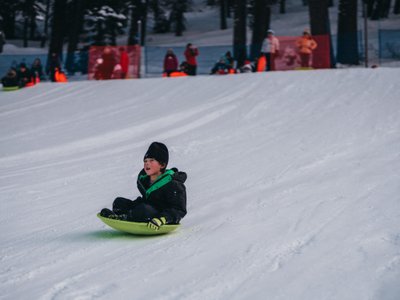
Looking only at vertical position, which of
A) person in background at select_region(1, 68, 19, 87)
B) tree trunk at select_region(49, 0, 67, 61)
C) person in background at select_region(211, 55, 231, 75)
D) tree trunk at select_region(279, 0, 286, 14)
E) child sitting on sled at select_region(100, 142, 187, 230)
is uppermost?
tree trunk at select_region(279, 0, 286, 14)

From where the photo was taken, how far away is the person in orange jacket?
20984 mm

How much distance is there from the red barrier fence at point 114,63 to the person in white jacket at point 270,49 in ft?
17.2

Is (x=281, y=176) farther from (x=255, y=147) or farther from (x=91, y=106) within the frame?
(x=91, y=106)

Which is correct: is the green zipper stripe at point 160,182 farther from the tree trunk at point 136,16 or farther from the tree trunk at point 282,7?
the tree trunk at point 282,7

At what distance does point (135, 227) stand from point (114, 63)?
61.3 ft

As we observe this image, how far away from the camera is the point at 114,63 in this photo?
24.6 metres

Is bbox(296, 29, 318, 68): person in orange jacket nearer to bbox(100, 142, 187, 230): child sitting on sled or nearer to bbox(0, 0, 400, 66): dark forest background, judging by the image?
bbox(0, 0, 400, 66): dark forest background

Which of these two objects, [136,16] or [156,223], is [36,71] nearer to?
[136,16]

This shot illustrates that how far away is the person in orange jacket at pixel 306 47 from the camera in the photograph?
20984 mm

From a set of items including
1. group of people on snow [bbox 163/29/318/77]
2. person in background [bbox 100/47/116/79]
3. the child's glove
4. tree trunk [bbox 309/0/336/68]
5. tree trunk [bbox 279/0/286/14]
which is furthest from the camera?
tree trunk [bbox 279/0/286/14]

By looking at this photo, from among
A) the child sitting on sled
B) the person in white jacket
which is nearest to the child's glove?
the child sitting on sled

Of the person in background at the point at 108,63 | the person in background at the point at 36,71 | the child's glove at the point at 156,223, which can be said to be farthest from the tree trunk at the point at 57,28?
the child's glove at the point at 156,223

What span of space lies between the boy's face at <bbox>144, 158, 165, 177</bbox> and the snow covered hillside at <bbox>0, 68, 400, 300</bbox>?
0.61 meters

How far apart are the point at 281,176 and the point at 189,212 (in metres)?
2.06
